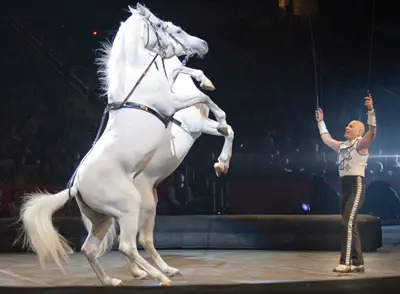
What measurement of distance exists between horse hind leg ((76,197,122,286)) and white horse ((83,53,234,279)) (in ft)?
0.89

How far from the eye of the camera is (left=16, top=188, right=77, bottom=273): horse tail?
174 inches

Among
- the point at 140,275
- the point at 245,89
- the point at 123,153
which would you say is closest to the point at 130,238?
the point at 123,153

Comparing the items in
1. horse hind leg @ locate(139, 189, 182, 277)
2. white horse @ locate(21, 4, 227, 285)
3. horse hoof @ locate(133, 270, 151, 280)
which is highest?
white horse @ locate(21, 4, 227, 285)

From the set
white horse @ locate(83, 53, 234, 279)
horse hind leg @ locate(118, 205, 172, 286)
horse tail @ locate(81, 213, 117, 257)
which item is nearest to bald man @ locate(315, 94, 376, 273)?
white horse @ locate(83, 53, 234, 279)

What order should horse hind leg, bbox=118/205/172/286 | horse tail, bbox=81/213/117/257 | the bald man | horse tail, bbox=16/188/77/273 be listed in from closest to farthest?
horse hind leg, bbox=118/205/172/286 < horse tail, bbox=16/188/77/273 < horse tail, bbox=81/213/117/257 < the bald man

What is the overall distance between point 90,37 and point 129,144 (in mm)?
8384

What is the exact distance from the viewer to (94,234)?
4527 mm

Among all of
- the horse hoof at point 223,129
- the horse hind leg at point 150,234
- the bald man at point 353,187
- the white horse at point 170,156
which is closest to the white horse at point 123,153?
the horse hoof at point 223,129

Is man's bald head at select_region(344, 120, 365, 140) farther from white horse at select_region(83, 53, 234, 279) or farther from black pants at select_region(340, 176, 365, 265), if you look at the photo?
white horse at select_region(83, 53, 234, 279)

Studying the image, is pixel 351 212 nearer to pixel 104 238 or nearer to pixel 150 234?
pixel 150 234

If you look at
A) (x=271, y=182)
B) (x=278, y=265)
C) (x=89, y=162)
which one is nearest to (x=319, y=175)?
(x=271, y=182)

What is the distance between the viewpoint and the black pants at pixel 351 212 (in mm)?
5262

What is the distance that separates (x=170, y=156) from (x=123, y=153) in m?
0.80

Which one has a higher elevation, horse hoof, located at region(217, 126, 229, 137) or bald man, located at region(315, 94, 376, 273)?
horse hoof, located at region(217, 126, 229, 137)
